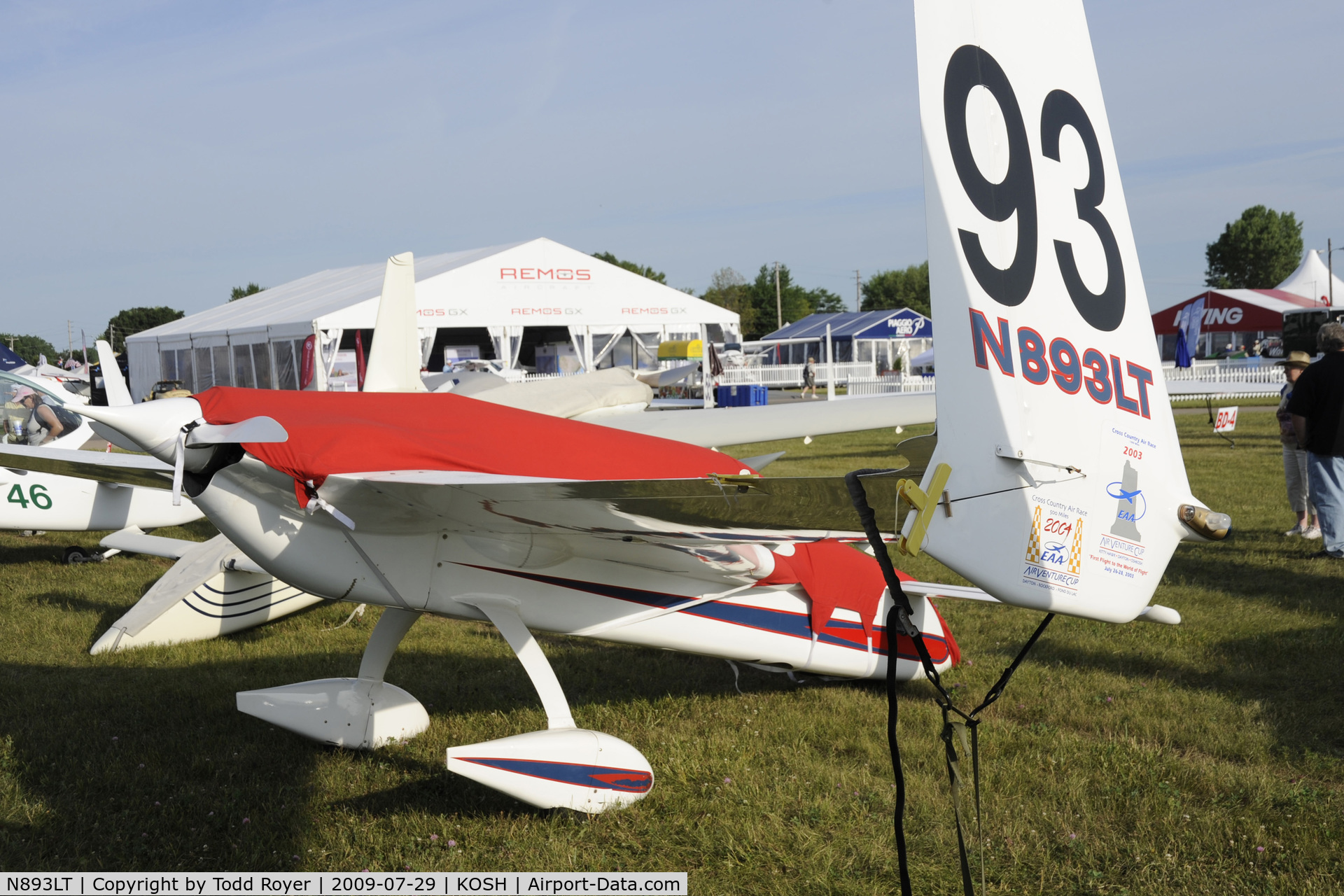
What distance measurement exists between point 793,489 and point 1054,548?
0.63 meters

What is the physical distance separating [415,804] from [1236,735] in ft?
13.0

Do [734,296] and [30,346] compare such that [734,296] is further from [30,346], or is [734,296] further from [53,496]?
[30,346]

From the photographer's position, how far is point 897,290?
323 ft

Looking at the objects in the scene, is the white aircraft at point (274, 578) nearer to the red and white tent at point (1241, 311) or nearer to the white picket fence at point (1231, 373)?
the white picket fence at point (1231, 373)

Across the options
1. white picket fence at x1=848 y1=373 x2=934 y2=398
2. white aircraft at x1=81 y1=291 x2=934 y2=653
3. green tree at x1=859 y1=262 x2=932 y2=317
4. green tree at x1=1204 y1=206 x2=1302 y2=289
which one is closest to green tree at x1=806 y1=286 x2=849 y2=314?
green tree at x1=859 y1=262 x2=932 y2=317

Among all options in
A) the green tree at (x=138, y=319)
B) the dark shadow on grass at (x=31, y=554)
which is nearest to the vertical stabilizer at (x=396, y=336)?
the dark shadow on grass at (x=31, y=554)

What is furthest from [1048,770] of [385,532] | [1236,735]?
[385,532]

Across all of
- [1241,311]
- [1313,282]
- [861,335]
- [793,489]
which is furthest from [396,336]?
[1313,282]

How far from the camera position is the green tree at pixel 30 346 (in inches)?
4702

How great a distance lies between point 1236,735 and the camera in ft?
14.8

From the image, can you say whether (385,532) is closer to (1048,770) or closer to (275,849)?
(275,849)

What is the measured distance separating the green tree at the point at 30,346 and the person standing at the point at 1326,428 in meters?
134

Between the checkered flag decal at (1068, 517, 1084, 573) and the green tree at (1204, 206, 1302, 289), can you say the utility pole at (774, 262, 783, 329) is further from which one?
the checkered flag decal at (1068, 517, 1084, 573)

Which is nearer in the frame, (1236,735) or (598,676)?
(1236,735)
